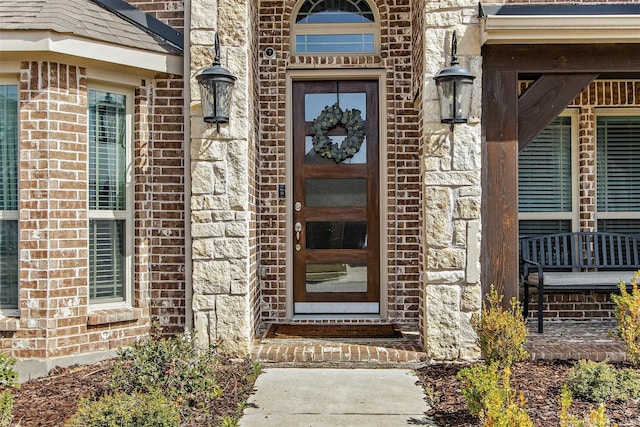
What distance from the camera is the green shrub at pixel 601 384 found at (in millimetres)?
3496

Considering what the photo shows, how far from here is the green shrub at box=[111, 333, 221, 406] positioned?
3395 mm

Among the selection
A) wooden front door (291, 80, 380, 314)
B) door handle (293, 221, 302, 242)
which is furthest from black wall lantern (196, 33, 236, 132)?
door handle (293, 221, 302, 242)

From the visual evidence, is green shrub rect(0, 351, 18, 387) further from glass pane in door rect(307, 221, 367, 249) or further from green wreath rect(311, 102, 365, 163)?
green wreath rect(311, 102, 365, 163)

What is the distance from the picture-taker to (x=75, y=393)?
11.9 feet

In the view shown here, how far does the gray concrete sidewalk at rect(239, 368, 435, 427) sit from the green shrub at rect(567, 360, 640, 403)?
3.36 feet

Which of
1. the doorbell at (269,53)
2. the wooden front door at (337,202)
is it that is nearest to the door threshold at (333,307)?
the wooden front door at (337,202)

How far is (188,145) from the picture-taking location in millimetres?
4477

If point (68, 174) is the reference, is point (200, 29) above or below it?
above

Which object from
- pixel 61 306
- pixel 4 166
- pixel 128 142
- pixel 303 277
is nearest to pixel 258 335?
pixel 303 277

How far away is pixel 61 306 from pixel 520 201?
4.36 meters

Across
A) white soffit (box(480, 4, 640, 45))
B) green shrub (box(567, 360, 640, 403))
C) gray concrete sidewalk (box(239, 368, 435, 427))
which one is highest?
white soffit (box(480, 4, 640, 45))

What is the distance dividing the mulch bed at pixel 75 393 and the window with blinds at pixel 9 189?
73cm

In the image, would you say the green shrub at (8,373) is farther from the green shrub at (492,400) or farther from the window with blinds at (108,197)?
the green shrub at (492,400)

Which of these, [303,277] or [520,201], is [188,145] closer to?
[303,277]
